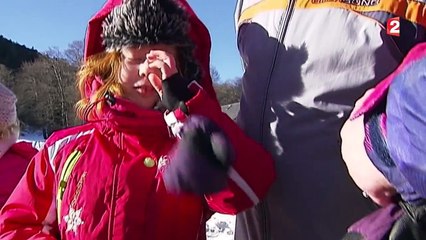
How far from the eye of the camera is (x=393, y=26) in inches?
61.5

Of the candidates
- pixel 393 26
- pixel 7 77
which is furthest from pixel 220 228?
pixel 7 77

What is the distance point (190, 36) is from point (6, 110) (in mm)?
1665

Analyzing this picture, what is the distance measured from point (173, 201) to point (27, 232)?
20.5 inches

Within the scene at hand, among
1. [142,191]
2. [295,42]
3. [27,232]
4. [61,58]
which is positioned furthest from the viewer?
[61,58]

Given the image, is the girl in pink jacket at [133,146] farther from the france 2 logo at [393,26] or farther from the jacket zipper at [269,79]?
the france 2 logo at [393,26]

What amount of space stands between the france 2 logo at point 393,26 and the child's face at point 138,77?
714 millimetres

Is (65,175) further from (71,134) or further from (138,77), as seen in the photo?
(138,77)

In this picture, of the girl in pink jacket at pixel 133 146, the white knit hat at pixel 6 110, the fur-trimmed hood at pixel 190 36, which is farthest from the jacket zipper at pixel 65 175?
the white knit hat at pixel 6 110

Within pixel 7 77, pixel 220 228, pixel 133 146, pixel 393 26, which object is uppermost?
pixel 393 26

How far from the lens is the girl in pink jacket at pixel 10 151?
126 inches

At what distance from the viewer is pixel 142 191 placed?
1.93 meters

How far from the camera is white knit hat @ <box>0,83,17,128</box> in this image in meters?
3.41

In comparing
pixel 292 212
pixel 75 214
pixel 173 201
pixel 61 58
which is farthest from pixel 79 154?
pixel 61 58

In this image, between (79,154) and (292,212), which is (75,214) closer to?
(79,154)
